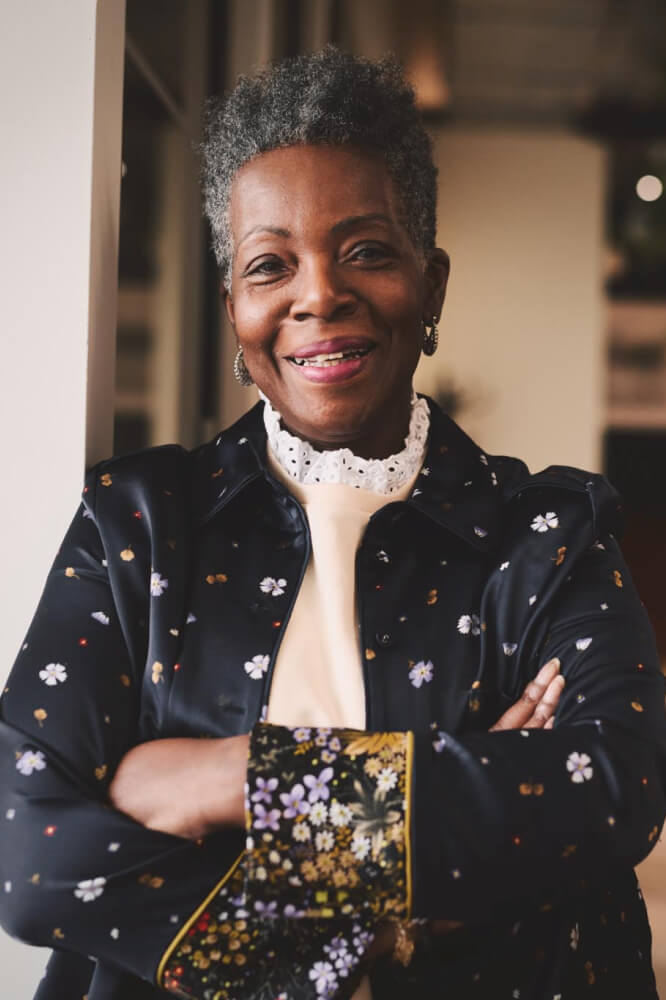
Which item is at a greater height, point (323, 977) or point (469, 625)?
point (469, 625)

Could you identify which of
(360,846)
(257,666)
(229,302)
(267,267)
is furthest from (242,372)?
(360,846)

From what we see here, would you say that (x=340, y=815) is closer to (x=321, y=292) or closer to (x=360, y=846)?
(x=360, y=846)

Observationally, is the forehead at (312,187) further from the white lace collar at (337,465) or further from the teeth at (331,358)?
the white lace collar at (337,465)

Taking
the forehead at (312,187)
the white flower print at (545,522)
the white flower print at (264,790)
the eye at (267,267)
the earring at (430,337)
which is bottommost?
the white flower print at (264,790)

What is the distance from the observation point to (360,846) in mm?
985

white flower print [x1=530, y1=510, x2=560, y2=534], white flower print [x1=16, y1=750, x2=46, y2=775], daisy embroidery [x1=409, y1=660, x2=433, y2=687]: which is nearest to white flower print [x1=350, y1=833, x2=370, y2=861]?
daisy embroidery [x1=409, y1=660, x2=433, y2=687]

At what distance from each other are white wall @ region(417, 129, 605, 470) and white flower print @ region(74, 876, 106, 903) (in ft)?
22.2

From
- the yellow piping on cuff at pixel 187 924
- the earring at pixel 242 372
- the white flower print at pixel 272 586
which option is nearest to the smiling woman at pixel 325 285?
the earring at pixel 242 372

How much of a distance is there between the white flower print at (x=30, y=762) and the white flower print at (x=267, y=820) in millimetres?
262

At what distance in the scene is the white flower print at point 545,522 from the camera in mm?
1290

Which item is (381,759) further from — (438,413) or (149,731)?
(438,413)

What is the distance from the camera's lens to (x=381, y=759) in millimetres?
1011

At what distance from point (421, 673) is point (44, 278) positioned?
77 cm

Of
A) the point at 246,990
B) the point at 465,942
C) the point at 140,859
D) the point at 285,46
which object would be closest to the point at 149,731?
the point at 140,859
